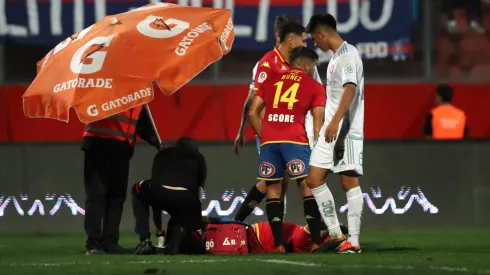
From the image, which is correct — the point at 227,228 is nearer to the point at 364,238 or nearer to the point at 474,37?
the point at 364,238

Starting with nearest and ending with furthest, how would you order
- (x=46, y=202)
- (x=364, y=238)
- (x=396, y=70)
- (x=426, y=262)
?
(x=426, y=262) → (x=364, y=238) → (x=46, y=202) → (x=396, y=70)

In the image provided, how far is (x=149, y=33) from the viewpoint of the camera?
1125 centimetres

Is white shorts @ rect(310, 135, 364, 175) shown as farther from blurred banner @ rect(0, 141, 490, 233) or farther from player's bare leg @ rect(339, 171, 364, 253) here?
blurred banner @ rect(0, 141, 490, 233)

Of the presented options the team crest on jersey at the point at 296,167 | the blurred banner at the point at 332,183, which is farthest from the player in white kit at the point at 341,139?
the blurred banner at the point at 332,183

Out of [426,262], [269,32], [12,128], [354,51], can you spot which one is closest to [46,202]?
[12,128]

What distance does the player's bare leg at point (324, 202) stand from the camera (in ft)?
35.7

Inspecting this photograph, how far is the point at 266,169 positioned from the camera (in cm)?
1119

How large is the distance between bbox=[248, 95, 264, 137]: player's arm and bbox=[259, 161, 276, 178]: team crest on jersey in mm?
462

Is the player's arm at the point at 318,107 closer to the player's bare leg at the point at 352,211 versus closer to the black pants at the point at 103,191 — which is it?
the player's bare leg at the point at 352,211

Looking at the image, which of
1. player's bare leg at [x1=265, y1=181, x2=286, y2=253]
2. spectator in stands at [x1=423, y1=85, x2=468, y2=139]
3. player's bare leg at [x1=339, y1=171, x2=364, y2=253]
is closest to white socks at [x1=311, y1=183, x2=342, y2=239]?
player's bare leg at [x1=339, y1=171, x2=364, y2=253]

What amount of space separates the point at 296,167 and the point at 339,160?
0.54 m

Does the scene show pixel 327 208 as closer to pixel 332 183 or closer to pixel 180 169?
pixel 180 169

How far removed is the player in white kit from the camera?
10672 millimetres

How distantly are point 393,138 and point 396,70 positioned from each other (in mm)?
830
